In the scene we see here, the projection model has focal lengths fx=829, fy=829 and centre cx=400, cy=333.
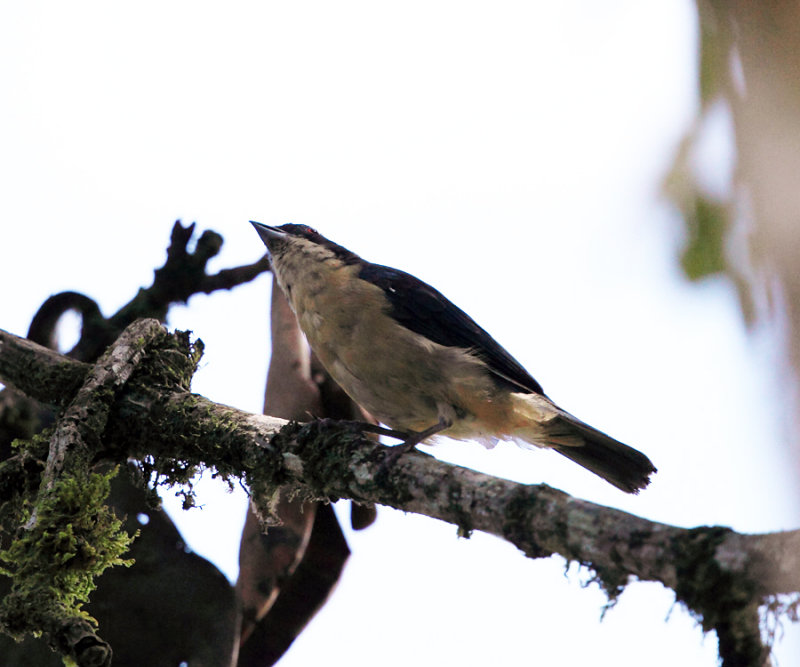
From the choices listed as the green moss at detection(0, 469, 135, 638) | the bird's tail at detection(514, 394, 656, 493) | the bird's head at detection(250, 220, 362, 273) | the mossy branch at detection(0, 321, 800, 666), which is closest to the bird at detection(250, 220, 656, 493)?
the bird's tail at detection(514, 394, 656, 493)

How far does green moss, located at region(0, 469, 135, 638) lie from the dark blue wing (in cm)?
165

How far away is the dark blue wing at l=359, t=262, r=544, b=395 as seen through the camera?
144 inches

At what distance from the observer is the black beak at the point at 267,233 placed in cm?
431

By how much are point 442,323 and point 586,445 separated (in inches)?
33.6

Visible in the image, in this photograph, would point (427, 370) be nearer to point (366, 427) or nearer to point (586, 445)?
point (366, 427)

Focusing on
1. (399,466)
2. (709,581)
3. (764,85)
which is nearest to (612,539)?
(709,581)

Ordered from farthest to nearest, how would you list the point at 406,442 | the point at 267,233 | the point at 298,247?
the point at 267,233, the point at 298,247, the point at 406,442

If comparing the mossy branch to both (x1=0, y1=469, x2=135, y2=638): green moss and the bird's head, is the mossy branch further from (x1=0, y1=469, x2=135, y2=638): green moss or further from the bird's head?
the bird's head

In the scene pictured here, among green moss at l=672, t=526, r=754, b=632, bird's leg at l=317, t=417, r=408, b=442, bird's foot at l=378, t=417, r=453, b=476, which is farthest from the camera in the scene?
bird's leg at l=317, t=417, r=408, b=442

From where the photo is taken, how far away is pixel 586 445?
148 inches

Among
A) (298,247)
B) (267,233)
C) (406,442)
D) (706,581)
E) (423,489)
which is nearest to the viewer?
(706,581)

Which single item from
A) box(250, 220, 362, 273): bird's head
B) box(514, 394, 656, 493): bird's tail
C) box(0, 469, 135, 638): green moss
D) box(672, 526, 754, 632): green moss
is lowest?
box(0, 469, 135, 638): green moss

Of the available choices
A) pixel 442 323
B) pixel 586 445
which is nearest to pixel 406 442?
pixel 442 323

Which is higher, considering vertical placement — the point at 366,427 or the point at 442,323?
the point at 442,323
